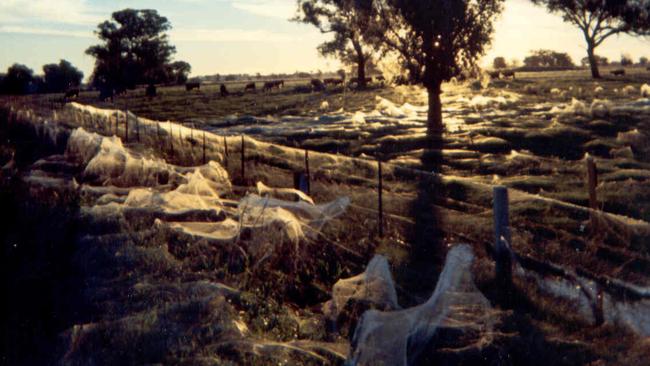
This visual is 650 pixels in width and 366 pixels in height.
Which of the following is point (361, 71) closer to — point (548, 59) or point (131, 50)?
point (131, 50)

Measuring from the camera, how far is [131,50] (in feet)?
341

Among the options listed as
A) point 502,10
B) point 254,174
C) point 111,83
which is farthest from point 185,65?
point 254,174

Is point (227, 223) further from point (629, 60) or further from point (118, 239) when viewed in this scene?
point (629, 60)

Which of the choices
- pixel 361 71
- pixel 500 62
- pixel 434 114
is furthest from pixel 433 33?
pixel 500 62

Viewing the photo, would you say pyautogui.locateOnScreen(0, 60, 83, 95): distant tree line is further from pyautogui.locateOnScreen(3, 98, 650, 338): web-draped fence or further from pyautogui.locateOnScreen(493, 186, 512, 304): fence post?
pyautogui.locateOnScreen(493, 186, 512, 304): fence post

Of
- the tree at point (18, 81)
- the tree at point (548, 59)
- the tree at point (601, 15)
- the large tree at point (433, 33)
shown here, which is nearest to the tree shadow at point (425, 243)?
the large tree at point (433, 33)

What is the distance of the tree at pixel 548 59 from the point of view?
17200 centimetres

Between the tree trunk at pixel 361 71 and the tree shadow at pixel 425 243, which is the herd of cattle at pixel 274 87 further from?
the tree shadow at pixel 425 243

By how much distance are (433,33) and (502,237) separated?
2208 centimetres

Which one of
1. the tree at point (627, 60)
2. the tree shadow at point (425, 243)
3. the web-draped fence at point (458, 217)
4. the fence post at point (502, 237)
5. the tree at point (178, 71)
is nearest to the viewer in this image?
the web-draped fence at point (458, 217)

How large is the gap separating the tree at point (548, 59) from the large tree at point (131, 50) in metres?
94.6

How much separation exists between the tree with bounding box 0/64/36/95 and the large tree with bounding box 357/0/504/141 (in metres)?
73.1

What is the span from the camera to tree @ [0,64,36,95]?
303 feet

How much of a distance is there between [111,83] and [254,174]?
83511 millimetres
